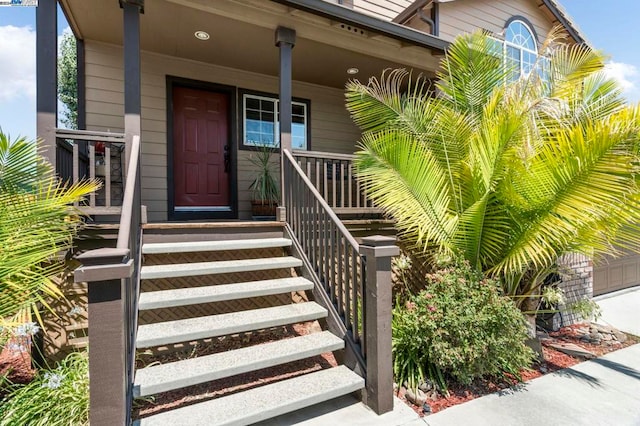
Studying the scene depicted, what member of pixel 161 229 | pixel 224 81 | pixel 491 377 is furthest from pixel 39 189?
pixel 491 377

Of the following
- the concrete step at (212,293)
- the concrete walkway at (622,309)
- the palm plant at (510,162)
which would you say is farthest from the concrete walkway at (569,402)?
the concrete walkway at (622,309)

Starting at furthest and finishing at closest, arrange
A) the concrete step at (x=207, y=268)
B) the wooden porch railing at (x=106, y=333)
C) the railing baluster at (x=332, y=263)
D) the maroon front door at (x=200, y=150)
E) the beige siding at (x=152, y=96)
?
the maroon front door at (x=200, y=150) < the beige siding at (x=152, y=96) < the railing baluster at (x=332, y=263) < the concrete step at (x=207, y=268) < the wooden porch railing at (x=106, y=333)

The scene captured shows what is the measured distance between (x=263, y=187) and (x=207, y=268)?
240 centimetres

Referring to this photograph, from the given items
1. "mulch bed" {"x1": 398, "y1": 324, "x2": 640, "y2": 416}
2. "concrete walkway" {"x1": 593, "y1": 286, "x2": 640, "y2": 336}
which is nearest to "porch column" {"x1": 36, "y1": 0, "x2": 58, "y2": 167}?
"mulch bed" {"x1": 398, "y1": 324, "x2": 640, "y2": 416}

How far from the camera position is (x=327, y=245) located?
3.16 meters

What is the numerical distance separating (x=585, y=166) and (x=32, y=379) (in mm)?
4760

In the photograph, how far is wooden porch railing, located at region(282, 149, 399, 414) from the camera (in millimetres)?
2408

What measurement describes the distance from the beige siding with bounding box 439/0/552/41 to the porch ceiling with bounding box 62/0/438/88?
142cm

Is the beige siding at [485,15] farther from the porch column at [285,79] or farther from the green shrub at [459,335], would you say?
the green shrub at [459,335]

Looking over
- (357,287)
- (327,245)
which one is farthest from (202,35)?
(357,287)

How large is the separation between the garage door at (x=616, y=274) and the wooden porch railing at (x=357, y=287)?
551 cm

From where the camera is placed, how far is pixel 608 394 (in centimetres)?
283

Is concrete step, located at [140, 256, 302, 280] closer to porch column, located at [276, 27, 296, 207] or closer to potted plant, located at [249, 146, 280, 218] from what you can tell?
porch column, located at [276, 27, 296, 207]

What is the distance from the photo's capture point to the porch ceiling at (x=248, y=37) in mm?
3785
